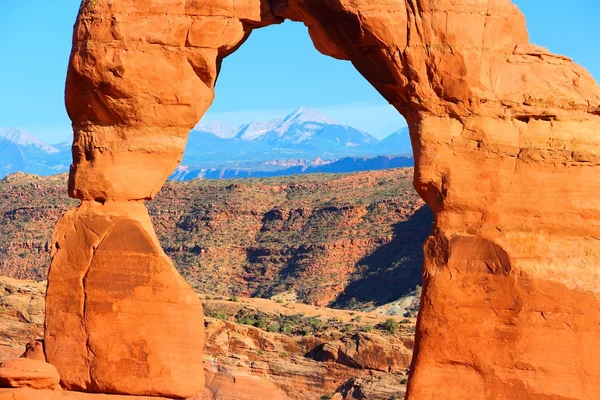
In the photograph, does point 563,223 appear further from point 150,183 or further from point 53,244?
point 53,244

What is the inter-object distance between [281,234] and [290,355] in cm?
4323

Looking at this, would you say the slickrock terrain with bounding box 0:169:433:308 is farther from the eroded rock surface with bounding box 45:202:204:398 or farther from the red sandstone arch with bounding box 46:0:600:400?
the red sandstone arch with bounding box 46:0:600:400

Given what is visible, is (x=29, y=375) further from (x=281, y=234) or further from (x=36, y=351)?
(x=281, y=234)

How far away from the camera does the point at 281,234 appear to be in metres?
78.6

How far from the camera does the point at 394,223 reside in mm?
75250

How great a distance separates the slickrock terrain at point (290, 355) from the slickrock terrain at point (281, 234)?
88.5ft

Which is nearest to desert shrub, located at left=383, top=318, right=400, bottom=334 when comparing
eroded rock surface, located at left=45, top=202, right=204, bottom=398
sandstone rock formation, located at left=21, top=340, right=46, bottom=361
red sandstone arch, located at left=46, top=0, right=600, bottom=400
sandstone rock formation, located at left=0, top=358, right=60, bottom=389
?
sandstone rock formation, located at left=21, top=340, right=46, bottom=361

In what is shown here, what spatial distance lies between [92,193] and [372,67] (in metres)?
4.16

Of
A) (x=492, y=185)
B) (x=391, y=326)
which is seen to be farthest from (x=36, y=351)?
(x=391, y=326)

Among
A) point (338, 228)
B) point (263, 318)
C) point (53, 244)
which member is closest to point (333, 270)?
point (338, 228)

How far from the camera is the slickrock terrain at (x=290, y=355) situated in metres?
30.3

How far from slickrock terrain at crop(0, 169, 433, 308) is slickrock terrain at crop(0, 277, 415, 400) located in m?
27.0

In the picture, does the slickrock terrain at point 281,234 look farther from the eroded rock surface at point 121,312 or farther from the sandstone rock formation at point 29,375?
the sandstone rock formation at point 29,375

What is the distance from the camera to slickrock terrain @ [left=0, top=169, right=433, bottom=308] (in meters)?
69.6
